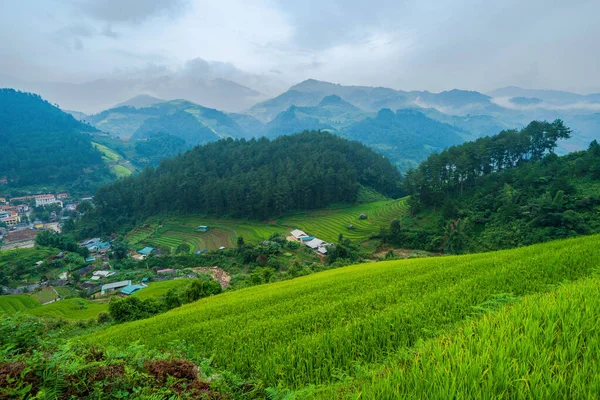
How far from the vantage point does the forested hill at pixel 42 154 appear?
121188 mm

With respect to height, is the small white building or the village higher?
the small white building

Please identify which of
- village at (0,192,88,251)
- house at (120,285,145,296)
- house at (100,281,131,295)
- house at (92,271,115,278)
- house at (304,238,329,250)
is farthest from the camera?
village at (0,192,88,251)

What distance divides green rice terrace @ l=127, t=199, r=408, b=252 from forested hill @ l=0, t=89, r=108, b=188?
280ft

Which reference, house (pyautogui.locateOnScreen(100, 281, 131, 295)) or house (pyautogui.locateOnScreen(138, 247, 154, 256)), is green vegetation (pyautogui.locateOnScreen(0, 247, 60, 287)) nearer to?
house (pyautogui.locateOnScreen(138, 247, 154, 256))

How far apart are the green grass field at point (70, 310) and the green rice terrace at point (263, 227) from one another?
22808 millimetres

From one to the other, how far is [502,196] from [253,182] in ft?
172

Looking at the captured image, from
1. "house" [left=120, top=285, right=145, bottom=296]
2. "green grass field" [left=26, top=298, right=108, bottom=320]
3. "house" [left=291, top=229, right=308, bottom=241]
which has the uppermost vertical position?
"house" [left=291, top=229, right=308, bottom=241]

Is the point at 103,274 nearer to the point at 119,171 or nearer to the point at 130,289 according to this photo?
the point at 130,289

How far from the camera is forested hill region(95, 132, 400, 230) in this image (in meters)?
67.7

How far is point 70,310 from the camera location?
1067 inches

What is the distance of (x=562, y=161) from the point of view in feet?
122

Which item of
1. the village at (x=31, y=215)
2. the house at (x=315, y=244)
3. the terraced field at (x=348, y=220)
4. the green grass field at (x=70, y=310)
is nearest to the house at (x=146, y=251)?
the green grass field at (x=70, y=310)

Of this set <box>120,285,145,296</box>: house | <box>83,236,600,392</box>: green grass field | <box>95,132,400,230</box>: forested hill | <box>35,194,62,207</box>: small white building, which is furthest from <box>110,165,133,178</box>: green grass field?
<box>83,236,600,392</box>: green grass field

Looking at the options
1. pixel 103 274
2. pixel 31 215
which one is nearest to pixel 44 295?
pixel 103 274
